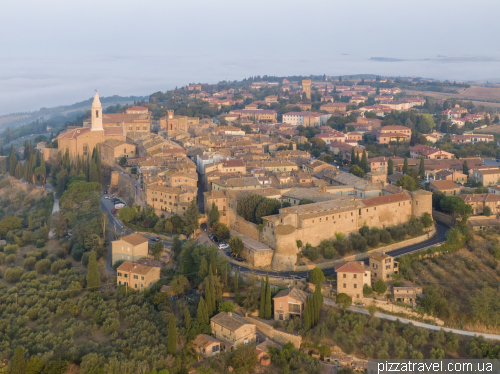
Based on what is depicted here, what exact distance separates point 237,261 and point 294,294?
3935mm

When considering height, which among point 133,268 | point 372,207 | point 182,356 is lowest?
point 182,356

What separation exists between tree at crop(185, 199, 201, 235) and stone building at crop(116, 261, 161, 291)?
9.66 feet

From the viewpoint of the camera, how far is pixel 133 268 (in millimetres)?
21203

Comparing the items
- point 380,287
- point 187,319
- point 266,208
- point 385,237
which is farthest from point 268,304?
point 385,237

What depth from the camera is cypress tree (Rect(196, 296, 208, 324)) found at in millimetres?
18469

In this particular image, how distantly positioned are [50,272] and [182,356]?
943 cm

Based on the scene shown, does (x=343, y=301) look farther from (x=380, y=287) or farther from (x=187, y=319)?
(x=187, y=319)

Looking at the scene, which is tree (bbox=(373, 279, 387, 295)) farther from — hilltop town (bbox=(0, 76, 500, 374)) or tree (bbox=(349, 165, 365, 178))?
tree (bbox=(349, 165, 365, 178))

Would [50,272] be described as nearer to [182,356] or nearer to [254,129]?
[182,356]

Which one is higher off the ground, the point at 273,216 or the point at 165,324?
the point at 273,216

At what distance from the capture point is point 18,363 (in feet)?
53.2

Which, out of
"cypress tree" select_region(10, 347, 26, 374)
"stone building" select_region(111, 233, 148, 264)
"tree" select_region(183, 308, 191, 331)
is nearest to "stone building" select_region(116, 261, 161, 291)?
"stone building" select_region(111, 233, 148, 264)

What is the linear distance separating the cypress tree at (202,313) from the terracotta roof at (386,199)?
9229 millimetres

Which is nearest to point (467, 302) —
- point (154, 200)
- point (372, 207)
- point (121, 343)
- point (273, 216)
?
point (372, 207)
